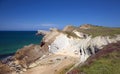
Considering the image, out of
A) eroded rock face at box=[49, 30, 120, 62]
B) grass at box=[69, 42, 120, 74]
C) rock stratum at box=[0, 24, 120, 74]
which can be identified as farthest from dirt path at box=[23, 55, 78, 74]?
grass at box=[69, 42, 120, 74]

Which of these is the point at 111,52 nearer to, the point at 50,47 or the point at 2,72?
the point at 2,72

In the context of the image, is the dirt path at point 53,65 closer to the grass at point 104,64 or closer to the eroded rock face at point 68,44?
the eroded rock face at point 68,44

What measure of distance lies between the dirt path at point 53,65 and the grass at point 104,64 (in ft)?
38.9

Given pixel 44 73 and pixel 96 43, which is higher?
pixel 96 43

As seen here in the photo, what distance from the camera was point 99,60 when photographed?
22.5 m

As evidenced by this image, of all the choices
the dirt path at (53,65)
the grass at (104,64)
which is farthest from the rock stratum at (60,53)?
the grass at (104,64)

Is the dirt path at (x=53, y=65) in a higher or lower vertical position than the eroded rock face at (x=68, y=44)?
lower

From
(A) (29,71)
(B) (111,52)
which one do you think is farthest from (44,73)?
(B) (111,52)

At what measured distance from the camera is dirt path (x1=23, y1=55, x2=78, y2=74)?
3506 cm

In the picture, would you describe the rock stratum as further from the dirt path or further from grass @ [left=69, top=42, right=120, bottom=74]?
grass @ [left=69, top=42, right=120, bottom=74]

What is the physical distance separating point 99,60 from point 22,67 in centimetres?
2077

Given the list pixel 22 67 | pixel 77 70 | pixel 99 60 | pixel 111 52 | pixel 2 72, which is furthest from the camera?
pixel 22 67

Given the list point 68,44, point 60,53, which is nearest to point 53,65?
point 60,53

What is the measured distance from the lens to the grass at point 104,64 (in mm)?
19984
